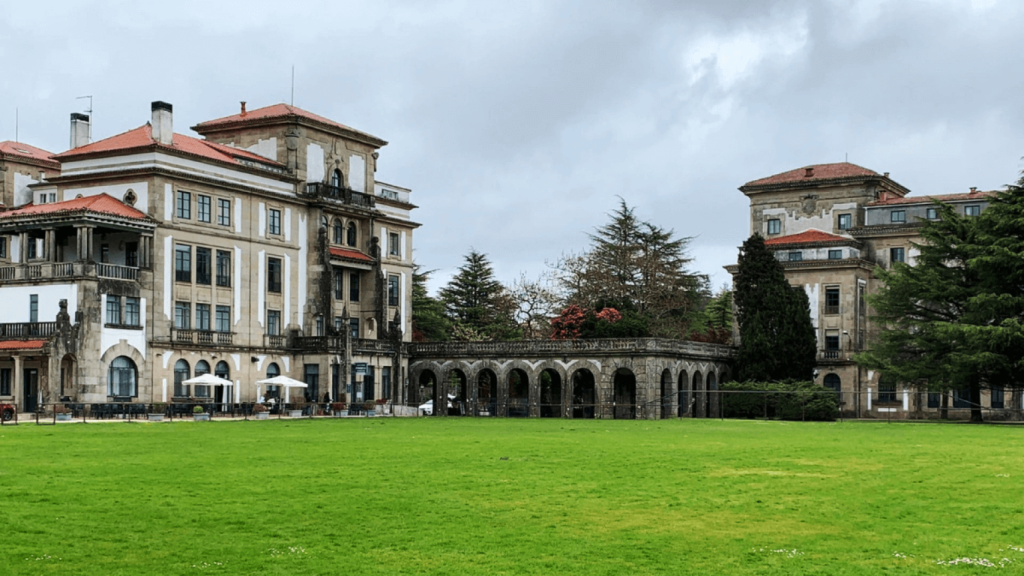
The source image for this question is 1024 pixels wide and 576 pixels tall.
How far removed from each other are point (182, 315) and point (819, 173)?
4663 cm

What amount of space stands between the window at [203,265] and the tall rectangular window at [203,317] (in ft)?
4.07

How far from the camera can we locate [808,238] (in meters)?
90.2

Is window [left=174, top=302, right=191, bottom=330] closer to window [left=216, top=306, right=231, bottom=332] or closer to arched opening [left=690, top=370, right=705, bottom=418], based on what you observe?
window [left=216, top=306, right=231, bottom=332]

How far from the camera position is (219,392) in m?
71.9

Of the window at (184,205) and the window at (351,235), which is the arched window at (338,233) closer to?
the window at (351,235)

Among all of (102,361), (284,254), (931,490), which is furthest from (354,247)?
(931,490)

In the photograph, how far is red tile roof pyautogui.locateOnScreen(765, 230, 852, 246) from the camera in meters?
89.1

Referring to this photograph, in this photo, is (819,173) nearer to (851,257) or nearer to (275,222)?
(851,257)

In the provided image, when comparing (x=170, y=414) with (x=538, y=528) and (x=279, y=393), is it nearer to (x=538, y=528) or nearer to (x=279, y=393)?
(x=279, y=393)

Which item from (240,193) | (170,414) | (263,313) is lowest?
(170,414)

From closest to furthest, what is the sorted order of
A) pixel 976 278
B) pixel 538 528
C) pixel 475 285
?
pixel 538 528 → pixel 976 278 → pixel 475 285

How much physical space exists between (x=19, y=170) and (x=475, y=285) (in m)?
42.7

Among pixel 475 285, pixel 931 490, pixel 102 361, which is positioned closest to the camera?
pixel 931 490

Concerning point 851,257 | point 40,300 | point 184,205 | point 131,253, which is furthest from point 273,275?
point 851,257
